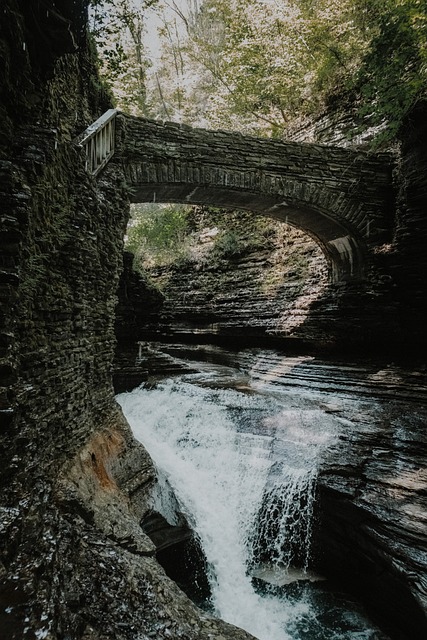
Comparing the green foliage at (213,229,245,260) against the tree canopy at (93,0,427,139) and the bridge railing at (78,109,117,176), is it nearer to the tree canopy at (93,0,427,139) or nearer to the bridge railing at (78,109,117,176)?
the tree canopy at (93,0,427,139)

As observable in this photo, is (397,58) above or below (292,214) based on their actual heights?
above

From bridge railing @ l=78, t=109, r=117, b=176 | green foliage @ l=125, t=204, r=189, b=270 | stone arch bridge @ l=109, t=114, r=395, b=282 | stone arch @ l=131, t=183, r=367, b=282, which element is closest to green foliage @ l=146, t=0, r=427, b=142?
stone arch bridge @ l=109, t=114, r=395, b=282

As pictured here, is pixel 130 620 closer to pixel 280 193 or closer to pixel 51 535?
pixel 51 535

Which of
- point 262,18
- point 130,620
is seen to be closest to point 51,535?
point 130,620

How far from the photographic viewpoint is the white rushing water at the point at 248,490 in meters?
5.05

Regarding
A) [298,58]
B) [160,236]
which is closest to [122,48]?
[298,58]

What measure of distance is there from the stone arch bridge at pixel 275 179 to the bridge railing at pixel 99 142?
42cm

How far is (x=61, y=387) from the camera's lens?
164 inches

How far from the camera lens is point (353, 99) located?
1198cm

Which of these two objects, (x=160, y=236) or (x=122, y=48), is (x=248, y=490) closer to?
(x=122, y=48)

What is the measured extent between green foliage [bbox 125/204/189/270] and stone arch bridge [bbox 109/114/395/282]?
26.2 ft

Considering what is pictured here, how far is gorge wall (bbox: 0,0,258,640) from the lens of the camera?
2006mm

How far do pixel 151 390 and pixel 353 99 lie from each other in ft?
35.1

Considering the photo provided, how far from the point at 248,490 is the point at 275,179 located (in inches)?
260
